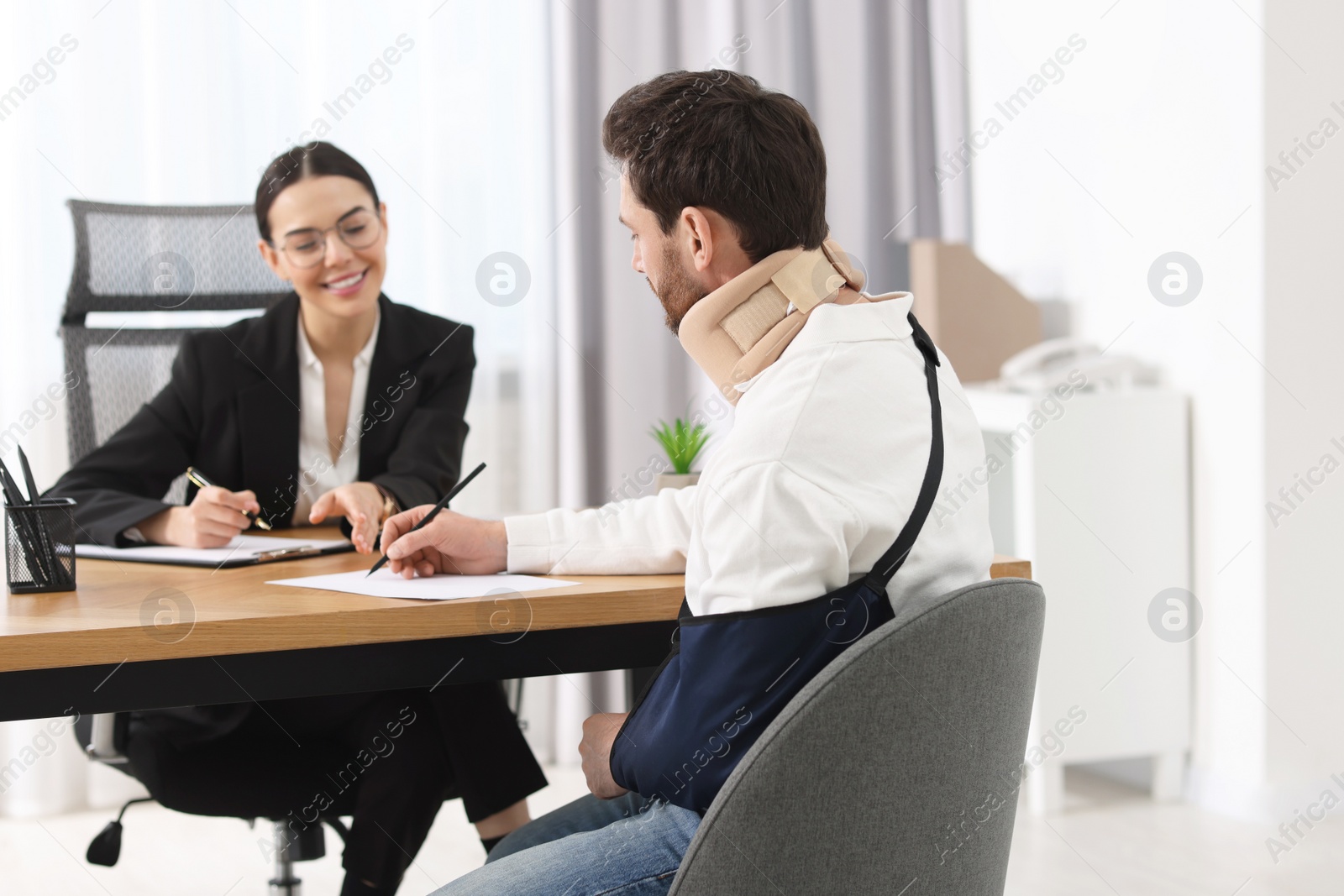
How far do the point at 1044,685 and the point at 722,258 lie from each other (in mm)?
1806

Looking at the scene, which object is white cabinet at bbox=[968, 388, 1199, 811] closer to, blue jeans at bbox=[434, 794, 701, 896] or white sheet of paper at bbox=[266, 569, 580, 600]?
white sheet of paper at bbox=[266, 569, 580, 600]

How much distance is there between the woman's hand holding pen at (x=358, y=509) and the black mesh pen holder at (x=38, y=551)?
0.32m

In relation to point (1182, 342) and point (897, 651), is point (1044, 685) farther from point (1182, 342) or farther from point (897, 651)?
point (897, 651)

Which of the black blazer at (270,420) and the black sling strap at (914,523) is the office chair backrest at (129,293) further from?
the black sling strap at (914,523)

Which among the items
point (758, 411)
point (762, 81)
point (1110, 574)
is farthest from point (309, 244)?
point (1110, 574)

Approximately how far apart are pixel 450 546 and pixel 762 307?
0.47 metres

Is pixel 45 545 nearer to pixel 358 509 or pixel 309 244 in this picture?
pixel 358 509

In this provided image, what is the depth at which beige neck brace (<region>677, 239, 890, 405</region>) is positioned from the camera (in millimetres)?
1018

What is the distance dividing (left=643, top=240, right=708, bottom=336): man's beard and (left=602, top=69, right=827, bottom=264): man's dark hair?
0.03 m

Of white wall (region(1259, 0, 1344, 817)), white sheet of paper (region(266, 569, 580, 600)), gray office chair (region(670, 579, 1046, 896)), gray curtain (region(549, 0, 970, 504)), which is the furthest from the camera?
gray curtain (region(549, 0, 970, 504))

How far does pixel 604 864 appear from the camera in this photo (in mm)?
902

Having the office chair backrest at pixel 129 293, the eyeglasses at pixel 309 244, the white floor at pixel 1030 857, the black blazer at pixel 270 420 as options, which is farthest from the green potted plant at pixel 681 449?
the white floor at pixel 1030 857

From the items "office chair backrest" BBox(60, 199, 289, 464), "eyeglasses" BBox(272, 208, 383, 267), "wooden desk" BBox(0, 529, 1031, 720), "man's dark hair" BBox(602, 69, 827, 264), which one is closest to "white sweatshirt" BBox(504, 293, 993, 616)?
"man's dark hair" BBox(602, 69, 827, 264)

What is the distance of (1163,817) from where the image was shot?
251 centimetres
